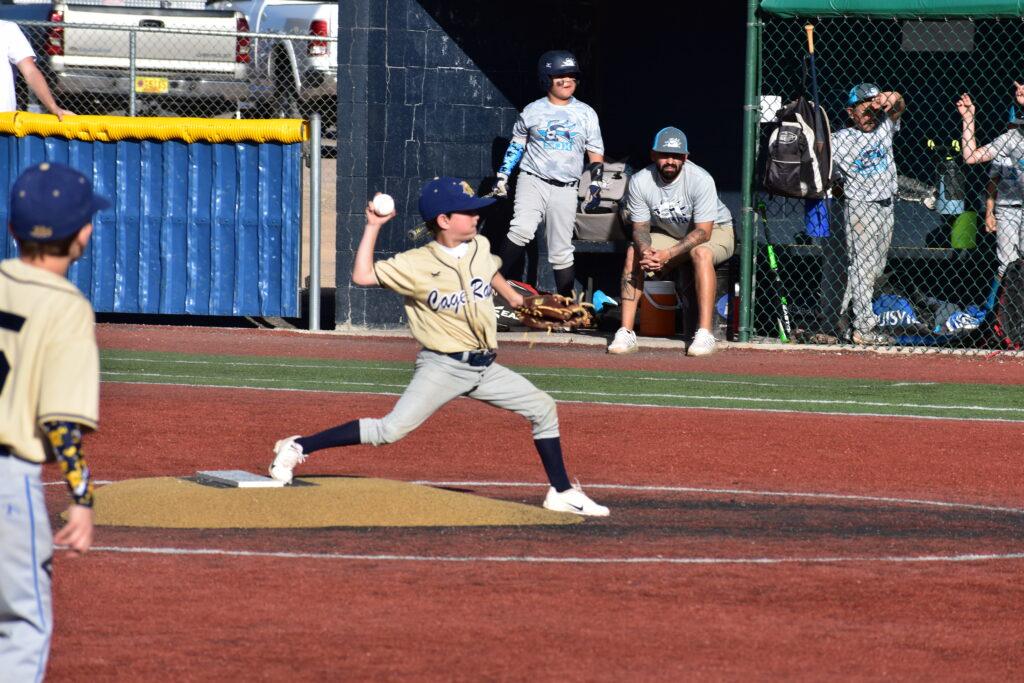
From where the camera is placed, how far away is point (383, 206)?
7.15m

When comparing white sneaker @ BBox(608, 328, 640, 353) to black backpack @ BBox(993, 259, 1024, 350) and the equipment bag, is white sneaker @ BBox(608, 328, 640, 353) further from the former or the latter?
black backpack @ BBox(993, 259, 1024, 350)

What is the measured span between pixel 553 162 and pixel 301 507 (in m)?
8.05

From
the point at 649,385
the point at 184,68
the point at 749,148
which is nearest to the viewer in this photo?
the point at 649,385

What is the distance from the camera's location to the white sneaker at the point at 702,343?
13.9m

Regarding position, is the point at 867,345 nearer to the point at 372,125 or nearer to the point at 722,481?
the point at 372,125

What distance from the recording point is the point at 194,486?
25.1 ft

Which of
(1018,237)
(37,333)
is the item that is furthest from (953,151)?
(37,333)

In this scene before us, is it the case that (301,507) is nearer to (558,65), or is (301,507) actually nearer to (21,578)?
(21,578)

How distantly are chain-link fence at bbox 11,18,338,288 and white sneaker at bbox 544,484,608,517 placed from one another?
12522mm

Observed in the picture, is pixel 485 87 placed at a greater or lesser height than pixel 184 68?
lesser

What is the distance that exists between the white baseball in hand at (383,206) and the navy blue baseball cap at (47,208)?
301cm

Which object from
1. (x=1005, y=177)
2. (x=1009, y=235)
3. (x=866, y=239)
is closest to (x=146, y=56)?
(x=866, y=239)

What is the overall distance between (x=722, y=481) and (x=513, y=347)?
6525mm

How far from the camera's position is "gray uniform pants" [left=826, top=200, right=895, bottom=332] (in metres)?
14.4
